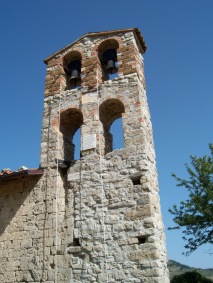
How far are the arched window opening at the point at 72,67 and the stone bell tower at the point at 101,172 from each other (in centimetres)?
4

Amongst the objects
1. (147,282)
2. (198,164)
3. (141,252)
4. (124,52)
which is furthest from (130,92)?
(198,164)

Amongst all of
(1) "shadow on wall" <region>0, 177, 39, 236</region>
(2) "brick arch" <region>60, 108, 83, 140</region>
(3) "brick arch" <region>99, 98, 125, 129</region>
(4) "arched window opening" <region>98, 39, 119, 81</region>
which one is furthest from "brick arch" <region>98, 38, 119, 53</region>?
(1) "shadow on wall" <region>0, 177, 39, 236</region>

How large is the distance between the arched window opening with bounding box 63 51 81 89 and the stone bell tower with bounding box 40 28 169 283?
0.04 m

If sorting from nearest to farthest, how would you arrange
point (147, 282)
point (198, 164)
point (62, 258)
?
point (147, 282) < point (62, 258) < point (198, 164)

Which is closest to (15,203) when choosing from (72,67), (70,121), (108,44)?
(70,121)

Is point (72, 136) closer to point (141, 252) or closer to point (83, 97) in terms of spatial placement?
point (83, 97)

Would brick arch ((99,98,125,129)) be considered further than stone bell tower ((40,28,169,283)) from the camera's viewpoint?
Yes

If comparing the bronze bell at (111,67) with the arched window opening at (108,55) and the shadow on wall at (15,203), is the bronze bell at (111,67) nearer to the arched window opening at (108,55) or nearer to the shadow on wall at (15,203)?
the arched window opening at (108,55)

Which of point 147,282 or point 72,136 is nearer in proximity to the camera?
point 147,282

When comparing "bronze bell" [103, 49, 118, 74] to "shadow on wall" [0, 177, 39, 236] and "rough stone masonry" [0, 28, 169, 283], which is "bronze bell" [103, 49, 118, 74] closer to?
"rough stone masonry" [0, 28, 169, 283]

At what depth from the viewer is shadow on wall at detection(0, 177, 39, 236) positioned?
6285mm

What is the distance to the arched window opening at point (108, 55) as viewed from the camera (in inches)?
312

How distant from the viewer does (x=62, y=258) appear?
219 inches

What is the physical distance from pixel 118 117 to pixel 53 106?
1675 mm
